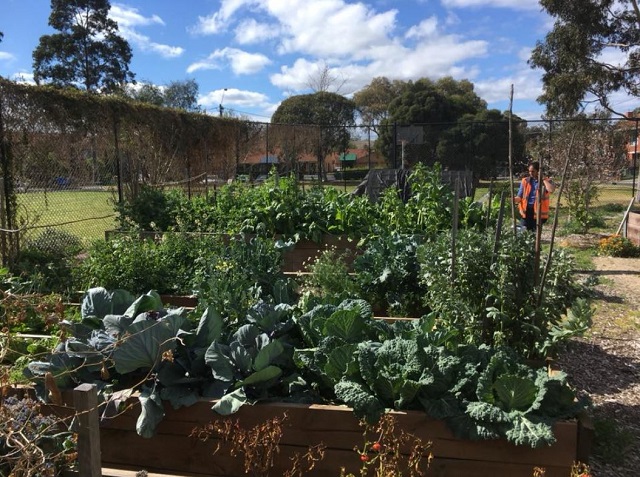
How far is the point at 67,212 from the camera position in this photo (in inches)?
466

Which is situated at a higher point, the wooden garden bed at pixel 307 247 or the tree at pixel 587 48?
the tree at pixel 587 48

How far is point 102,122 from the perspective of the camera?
8.81 metres

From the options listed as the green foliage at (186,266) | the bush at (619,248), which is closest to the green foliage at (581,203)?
the bush at (619,248)

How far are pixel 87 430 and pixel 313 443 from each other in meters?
1.07

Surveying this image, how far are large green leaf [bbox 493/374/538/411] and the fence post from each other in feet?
5.58

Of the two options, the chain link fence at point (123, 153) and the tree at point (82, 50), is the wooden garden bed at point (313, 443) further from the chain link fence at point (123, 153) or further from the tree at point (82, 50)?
the tree at point (82, 50)

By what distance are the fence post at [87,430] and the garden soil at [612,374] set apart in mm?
2327

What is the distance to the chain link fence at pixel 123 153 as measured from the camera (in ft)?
23.0

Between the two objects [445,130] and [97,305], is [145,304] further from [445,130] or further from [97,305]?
[445,130]

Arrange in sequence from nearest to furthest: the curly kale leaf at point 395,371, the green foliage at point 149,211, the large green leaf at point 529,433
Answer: the large green leaf at point 529,433
the curly kale leaf at point 395,371
the green foliage at point 149,211

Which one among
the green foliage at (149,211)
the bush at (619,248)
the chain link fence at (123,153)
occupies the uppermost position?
the chain link fence at (123,153)

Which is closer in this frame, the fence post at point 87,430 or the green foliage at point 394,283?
the fence post at point 87,430

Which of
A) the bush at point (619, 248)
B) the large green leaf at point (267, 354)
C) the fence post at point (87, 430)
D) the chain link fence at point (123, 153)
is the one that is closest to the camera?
the fence post at point (87, 430)

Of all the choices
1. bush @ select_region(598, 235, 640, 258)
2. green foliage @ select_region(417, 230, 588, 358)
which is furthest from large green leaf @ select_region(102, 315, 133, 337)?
bush @ select_region(598, 235, 640, 258)
